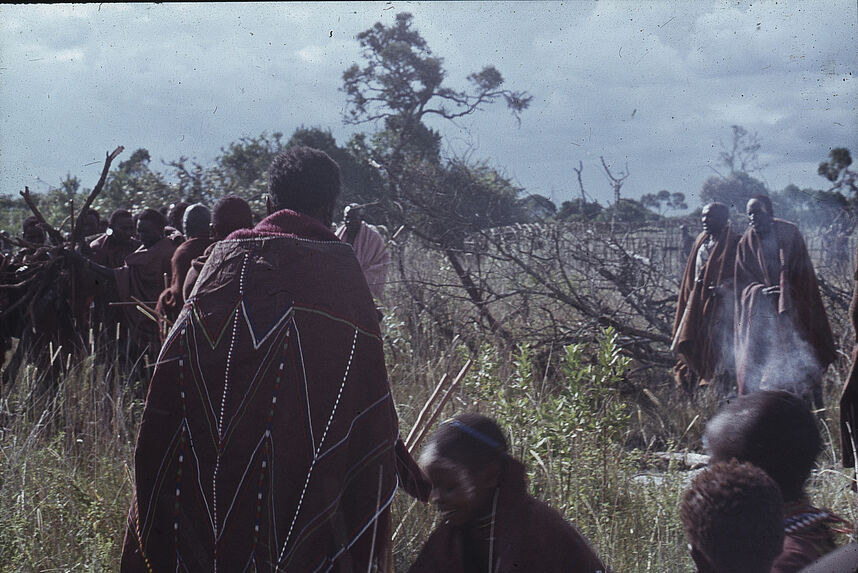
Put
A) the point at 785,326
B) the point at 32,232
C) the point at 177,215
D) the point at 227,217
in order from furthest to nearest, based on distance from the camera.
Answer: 1. the point at 32,232
2. the point at 177,215
3. the point at 785,326
4. the point at 227,217

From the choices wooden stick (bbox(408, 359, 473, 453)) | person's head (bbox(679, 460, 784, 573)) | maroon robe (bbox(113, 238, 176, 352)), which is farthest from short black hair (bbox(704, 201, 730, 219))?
person's head (bbox(679, 460, 784, 573))

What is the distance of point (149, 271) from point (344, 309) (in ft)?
13.4

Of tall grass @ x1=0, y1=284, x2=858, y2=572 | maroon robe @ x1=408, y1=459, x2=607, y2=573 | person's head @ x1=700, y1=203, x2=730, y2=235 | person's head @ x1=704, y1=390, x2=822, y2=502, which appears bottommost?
tall grass @ x1=0, y1=284, x2=858, y2=572

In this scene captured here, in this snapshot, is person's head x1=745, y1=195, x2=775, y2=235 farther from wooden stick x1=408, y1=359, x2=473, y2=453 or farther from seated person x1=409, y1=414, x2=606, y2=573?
seated person x1=409, y1=414, x2=606, y2=573

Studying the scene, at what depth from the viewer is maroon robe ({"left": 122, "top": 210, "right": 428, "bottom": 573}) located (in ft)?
7.76

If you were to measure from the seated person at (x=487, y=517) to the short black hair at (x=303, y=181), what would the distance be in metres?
0.90

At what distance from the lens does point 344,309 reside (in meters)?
2.48

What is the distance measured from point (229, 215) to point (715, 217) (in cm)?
376

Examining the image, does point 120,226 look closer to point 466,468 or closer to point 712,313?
point 712,313

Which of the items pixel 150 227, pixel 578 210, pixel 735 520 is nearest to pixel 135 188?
pixel 150 227

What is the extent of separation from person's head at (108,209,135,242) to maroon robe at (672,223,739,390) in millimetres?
4815

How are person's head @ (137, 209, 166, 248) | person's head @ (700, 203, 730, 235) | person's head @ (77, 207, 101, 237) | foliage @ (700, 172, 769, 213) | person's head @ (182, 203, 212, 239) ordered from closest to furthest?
person's head @ (182, 203, 212, 239) < foliage @ (700, 172, 769, 213) < person's head @ (700, 203, 730, 235) < person's head @ (137, 209, 166, 248) < person's head @ (77, 207, 101, 237)

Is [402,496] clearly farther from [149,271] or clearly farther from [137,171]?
[137,171]

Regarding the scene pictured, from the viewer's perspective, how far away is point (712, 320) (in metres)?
6.09
